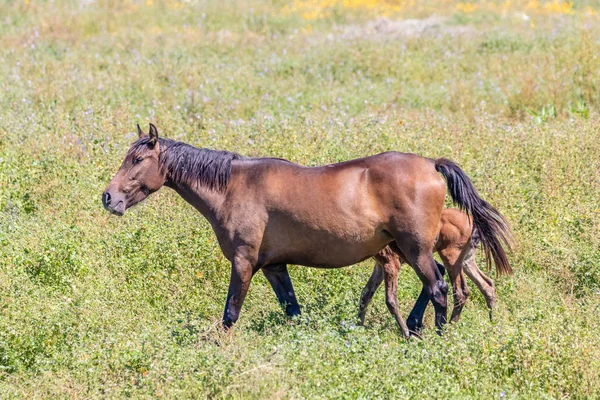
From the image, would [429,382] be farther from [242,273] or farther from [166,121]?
[166,121]

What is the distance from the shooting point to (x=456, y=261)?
8141 mm

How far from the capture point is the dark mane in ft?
24.6

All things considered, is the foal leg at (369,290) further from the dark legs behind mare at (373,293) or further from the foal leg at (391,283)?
the foal leg at (391,283)

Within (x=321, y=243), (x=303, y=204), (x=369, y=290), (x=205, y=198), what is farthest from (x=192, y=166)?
(x=369, y=290)

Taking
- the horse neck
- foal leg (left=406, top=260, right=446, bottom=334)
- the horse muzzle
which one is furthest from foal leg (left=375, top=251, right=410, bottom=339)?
the horse muzzle

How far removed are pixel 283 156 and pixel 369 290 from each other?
2880 mm

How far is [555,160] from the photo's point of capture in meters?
10.2

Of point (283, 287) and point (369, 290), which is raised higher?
point (283, 287)

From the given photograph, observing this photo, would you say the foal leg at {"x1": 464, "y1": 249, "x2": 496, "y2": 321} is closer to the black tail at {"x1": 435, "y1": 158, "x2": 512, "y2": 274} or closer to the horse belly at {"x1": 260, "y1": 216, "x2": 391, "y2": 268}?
the black tail at {"x1": 435, "y1": 158, "x2": 512, "y2": 274}

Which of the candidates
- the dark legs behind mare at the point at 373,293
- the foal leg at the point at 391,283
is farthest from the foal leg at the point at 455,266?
the foal leg at the point at 391,283

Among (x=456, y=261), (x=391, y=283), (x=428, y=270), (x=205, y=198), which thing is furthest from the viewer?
(x=456, y=261)

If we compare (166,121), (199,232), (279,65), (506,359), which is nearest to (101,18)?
(279,65)

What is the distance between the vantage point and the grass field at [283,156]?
6160 mm

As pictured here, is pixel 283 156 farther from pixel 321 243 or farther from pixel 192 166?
pixel 321 243
